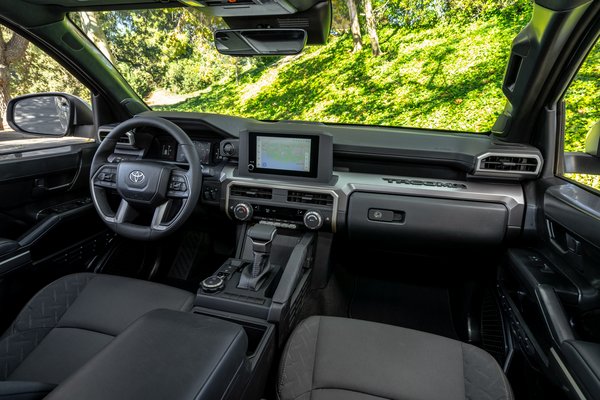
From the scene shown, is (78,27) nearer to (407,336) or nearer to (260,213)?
(260,213)

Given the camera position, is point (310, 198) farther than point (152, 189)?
Yes

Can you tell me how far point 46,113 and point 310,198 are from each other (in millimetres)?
1924

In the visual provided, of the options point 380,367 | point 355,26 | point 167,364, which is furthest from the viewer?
point 355,26

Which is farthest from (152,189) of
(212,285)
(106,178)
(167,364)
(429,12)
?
(429,12)

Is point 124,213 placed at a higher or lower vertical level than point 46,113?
lower

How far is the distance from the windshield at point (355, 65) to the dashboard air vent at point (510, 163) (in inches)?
84.7

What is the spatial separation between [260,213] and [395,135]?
0.96 meters

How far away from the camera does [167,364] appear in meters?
0.80

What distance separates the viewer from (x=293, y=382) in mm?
1278

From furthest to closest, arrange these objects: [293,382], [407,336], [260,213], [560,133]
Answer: [260,213]
[560,133]
[407,336]
[293,382]

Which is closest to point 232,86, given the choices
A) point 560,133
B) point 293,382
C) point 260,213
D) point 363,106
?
point 363,106

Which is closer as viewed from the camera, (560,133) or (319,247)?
(560,133)

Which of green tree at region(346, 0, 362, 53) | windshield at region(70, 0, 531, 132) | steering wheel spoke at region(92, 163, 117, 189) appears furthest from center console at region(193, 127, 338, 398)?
green tree at region(346, 0, 362, 53)

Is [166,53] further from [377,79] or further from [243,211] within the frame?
[243,211]
